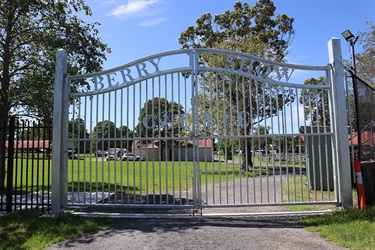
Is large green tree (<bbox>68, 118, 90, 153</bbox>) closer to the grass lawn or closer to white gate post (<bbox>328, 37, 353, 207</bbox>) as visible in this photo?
the grass lawn

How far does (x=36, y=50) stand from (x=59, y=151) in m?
6.10

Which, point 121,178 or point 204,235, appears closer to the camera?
point 204,235

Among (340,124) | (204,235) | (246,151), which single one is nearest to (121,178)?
(204,235)

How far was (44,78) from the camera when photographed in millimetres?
10133

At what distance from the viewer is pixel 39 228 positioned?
5.57 m

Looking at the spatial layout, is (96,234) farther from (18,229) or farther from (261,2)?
(261,2)

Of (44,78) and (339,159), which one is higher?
(44,78)

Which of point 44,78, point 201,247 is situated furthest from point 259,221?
point 44,78

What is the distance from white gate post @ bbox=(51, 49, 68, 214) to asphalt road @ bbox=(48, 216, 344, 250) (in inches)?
59.6

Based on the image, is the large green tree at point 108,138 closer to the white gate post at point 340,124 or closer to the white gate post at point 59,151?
the white gate post at point 59,151

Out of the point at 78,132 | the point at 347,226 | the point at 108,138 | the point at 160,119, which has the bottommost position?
the point at 347,226

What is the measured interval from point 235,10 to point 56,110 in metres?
21.7

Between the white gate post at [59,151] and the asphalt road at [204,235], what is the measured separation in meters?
1.51

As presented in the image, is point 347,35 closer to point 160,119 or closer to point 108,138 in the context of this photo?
point 160,119
